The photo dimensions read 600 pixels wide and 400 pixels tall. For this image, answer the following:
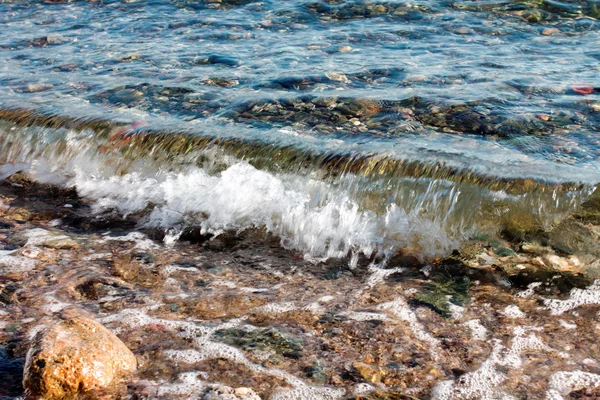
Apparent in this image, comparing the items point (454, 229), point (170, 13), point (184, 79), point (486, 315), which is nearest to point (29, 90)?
point (184, 79)

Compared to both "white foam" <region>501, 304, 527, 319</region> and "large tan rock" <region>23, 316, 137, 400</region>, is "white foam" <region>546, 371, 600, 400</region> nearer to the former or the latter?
"white foam" <region>501, 304, 527, 319</region>

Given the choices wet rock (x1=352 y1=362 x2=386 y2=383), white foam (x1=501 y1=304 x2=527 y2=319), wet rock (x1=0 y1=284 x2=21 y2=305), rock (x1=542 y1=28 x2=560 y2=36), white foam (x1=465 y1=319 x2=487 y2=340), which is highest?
rock (x1=542 y1=28 x2=560 y2=36)

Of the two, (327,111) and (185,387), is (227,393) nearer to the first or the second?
(185,387)

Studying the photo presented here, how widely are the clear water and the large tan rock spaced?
1776 mm

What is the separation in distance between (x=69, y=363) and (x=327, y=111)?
12.0 ft

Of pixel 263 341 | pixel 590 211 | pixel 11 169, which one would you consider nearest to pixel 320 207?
pixel 263 341

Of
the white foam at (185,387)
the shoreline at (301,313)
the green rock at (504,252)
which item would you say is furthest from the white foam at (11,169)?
the green rock at (504,252)

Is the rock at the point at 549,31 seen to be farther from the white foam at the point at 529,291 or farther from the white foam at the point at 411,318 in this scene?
the white foam at the point at 411,318

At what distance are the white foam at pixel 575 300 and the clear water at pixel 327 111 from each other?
61 centimetres

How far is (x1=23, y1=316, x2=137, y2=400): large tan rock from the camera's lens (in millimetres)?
2787

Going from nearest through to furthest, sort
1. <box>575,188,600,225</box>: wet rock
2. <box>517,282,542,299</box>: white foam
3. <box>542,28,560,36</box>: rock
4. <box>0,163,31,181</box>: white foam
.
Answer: <box>517,282,542,299</box>: white foam
<box>575,188,600,225</box>: wet rock
<box>0,163,31,181</box>: white foam
<box>542,28,560,36</box>: rock

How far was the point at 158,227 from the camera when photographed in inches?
187

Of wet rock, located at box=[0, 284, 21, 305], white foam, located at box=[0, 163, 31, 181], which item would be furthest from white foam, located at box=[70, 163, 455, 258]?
wet rock, located at box=[0, 284, 21, 305]

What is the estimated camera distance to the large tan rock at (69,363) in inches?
110
